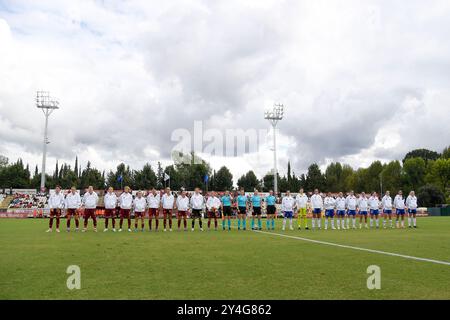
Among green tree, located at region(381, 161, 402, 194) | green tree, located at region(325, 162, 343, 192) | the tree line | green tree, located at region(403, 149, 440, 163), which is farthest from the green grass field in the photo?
green tree, located at region(403, 149, 440, 163)

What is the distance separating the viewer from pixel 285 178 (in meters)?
119

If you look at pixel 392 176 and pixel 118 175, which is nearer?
pixel 118 175

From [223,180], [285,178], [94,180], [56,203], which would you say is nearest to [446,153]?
[285,178]

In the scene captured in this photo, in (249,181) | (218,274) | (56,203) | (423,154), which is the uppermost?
(423,154)

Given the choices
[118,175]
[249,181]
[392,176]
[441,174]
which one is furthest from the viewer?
[249,181]

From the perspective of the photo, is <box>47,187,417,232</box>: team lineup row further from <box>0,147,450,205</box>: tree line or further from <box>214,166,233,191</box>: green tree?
<box>214,166,233,191</box>: green tree

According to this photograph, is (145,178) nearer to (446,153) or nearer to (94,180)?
(94,180)

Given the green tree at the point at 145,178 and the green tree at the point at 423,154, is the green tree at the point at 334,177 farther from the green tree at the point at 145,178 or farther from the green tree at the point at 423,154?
the green tree at the point at 145,178

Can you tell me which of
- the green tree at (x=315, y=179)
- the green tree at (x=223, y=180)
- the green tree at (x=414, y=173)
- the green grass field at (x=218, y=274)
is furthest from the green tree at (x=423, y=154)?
the green grass field at (x=218, y=274)

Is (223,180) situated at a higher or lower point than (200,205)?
higher

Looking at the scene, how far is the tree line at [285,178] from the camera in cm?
9056

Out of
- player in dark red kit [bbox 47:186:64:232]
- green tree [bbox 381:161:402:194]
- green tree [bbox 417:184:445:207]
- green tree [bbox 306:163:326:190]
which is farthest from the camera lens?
green tree [bbox 306:163:326:190]

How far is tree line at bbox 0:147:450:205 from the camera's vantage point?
90562 millimetres

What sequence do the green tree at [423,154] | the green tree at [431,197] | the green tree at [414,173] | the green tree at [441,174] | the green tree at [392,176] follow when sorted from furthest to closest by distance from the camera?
the green tree at [423,154] → the green tree at [392,176] → the green tree at [414,173] → the green tree at [441,174] → the green tree at [431,197]
